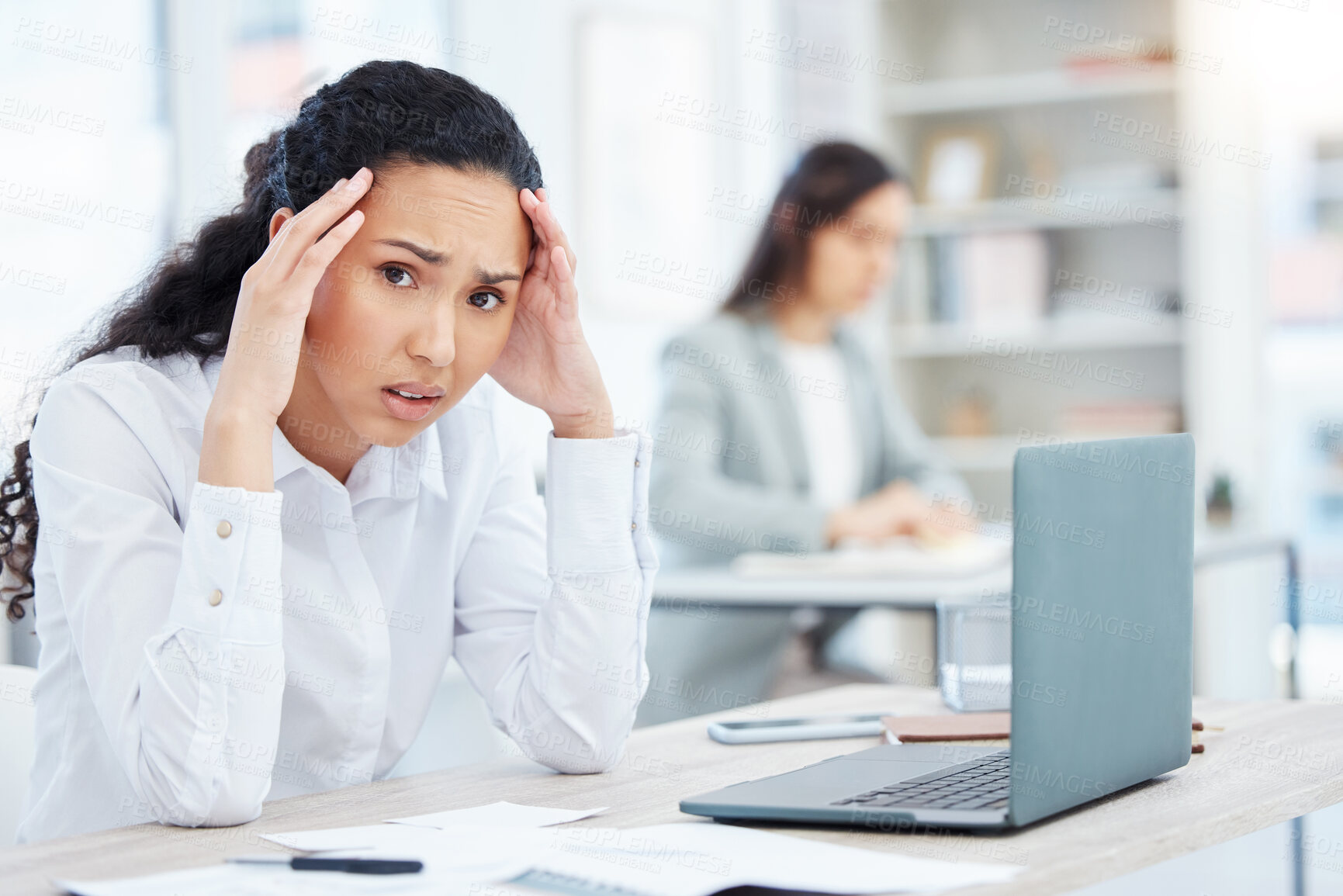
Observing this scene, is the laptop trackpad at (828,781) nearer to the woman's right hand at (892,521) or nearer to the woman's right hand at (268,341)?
the woman's right hand at (268,341)

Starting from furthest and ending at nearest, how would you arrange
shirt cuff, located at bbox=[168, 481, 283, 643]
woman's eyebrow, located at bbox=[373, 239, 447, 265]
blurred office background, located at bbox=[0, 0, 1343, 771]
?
blurred office background, located at bbox=[0, 0, 1343, 771] < woman's eyebrow, located at bbox=[373, 239, 447, 265] < shirt cuff, located at bbox=[168, 481, 283, 643]

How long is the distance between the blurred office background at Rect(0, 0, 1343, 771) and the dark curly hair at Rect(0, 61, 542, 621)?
6.32 feet

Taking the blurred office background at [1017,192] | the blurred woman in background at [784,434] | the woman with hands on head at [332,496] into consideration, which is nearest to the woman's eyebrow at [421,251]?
the woman with hands on head at [332,496]

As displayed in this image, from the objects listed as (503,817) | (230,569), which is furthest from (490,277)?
(503,817)

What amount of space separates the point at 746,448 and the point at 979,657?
1.64 meters

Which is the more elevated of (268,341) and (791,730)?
(268,341)

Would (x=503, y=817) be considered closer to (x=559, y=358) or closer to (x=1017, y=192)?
(x=559, y=358)

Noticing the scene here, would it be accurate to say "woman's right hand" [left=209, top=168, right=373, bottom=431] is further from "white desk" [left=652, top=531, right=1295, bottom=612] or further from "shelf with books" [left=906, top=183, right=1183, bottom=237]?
"shelf with books" [left=906, top=183, right=1183, bottom=237]

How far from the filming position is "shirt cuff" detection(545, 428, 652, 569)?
4.35 ft

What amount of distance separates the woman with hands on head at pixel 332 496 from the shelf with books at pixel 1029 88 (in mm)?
3100

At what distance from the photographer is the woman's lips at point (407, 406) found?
126 cm

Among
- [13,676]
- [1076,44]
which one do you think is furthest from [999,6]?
[13,676]

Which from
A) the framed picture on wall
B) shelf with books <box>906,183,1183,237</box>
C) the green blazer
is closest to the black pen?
the green blazer

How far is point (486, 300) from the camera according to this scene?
1284 millimetres
